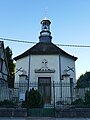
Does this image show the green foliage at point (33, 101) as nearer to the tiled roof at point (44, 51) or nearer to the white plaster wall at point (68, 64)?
the white plaster wall at point (68, 64)

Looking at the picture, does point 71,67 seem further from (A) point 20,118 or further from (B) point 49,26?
(A) point 20,118

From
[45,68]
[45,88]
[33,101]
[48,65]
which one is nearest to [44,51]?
[48,65]

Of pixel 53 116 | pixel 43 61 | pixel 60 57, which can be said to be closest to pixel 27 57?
pixel 43 61

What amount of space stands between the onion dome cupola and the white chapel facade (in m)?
4.00

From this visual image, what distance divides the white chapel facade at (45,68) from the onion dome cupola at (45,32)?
157 inches

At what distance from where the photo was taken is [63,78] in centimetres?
2369

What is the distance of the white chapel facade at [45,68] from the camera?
23.8m

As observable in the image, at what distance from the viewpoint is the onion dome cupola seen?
2989 centimetres

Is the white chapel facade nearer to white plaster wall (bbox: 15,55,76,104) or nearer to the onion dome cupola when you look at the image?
white plaster wall (bbox: 15,55,76,104)

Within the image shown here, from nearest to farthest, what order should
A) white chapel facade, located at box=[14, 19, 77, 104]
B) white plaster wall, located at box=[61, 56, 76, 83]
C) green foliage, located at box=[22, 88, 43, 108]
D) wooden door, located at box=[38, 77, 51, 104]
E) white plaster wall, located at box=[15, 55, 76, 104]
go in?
green foliage, located at box=[22, 88, 43, 108] → wooden door, located at box=[38, 77, 51, 104] → white chapel facade, located at box=[14, 19, 77, 104] → white plaster wall, located at box=[15, 55, 76, 104] → white plaster wall, located at box=[61, 56, 76, 83]

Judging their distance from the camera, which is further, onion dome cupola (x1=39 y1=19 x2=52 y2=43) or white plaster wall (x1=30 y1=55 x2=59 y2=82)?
onion dome cupola (x1=39 y1=19 x2=52 y2=43)

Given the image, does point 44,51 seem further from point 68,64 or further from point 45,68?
point 68,64

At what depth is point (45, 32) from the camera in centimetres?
3034

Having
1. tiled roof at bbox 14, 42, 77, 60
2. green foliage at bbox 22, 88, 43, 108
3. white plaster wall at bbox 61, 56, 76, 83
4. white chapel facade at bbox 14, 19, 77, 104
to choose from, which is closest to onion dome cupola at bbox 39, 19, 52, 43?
tiled roof at bbox 14, 42, 77, 60
